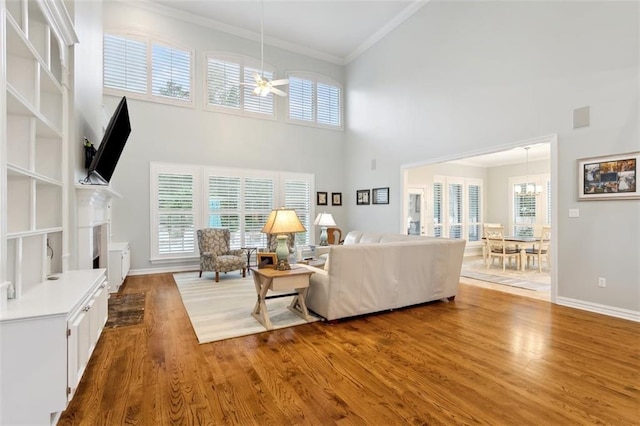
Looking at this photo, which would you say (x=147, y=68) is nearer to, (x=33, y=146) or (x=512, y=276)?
(x=33, y=146)

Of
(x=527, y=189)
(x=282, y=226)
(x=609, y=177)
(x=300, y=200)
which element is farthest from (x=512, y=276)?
(x=282, y=226)

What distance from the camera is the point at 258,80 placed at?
5.30m

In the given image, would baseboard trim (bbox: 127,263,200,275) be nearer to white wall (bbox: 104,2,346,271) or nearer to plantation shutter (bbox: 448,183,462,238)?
white wall (bbox: 104,2,346,271)

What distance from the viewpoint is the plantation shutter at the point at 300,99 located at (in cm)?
848

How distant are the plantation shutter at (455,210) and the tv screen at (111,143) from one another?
868 cm

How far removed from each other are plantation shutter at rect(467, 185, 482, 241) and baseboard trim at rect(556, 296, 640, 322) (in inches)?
228

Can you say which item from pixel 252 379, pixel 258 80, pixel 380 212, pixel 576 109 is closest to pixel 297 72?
pixel 258 80

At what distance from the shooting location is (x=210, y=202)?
7.25 metres

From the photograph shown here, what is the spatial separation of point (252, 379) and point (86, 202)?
2.72m

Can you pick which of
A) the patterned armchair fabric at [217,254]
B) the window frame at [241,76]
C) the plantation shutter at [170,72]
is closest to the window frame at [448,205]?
the window frame at [241,76]

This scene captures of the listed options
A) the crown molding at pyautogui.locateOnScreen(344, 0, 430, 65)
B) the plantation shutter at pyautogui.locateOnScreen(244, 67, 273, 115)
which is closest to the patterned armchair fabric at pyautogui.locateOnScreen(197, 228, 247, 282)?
the plantation shutter at pyautogui.locateOnScreen(244, 67, 273, 115)

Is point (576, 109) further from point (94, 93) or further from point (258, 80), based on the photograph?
point (94, 93)

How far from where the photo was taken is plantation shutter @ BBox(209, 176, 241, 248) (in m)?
7.29

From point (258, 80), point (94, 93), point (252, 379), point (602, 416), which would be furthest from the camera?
point (258, 80)
